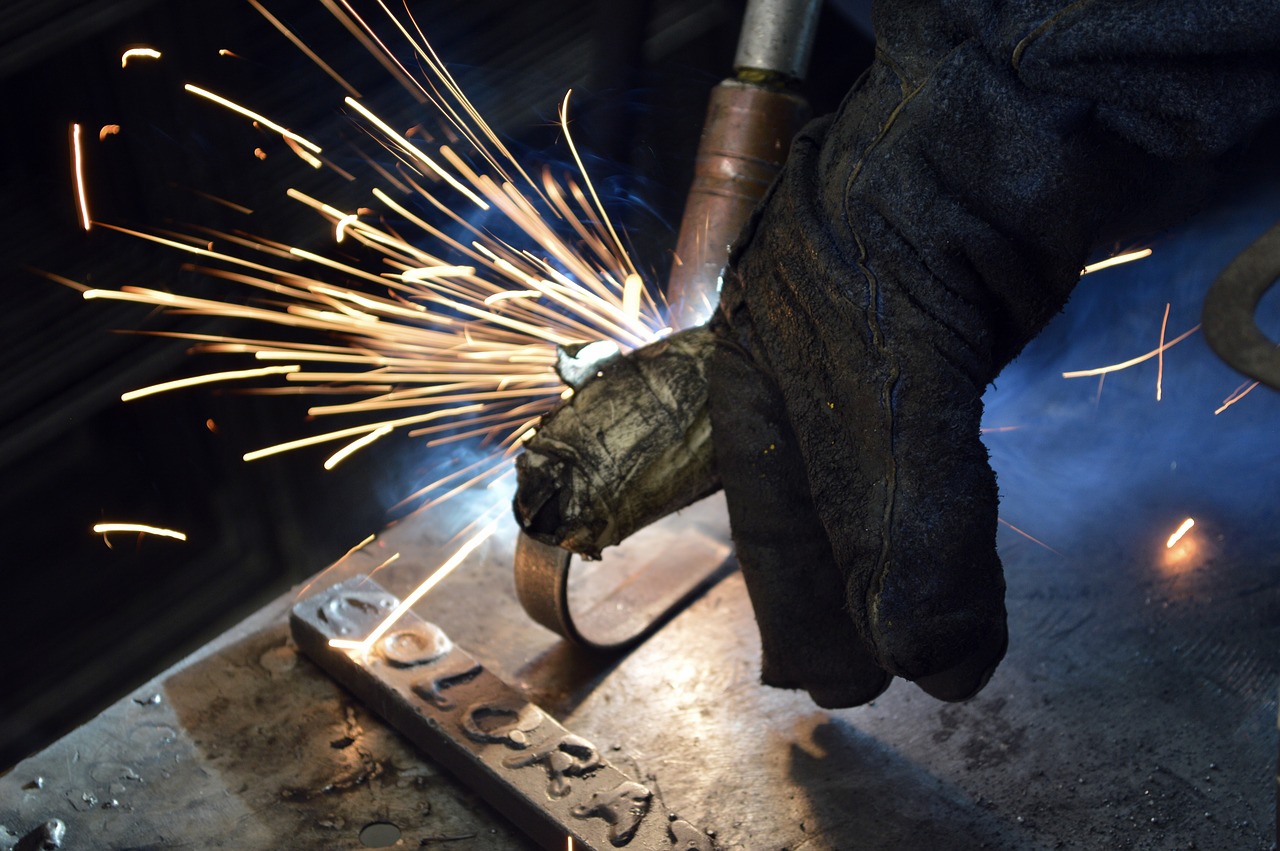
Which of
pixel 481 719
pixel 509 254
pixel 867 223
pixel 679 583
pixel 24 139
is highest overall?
pixel 24 139

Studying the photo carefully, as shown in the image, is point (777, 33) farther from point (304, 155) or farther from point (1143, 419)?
point (1143, 419)

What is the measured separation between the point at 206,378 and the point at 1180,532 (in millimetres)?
2743

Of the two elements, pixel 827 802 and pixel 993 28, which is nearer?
pixel 993 28

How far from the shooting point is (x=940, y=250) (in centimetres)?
166

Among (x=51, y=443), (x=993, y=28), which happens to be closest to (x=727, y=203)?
(x=993, y=28)

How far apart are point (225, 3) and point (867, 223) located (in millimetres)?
2047

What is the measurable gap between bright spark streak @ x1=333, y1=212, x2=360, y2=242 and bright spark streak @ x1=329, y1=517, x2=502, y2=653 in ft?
3.23

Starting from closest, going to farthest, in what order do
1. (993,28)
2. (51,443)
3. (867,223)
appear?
(993,28)
(867,223)
(51,443)

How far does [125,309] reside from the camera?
2.88m

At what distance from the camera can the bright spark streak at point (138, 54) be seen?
2693 millimetres

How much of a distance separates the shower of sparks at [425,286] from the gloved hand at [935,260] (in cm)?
111

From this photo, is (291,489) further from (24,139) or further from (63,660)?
(24,139)

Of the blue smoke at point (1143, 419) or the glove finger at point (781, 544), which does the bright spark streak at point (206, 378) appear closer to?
the glove finger at point (781, 544)

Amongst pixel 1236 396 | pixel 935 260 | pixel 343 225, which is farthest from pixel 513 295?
pixel 1236 396
